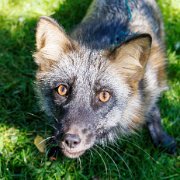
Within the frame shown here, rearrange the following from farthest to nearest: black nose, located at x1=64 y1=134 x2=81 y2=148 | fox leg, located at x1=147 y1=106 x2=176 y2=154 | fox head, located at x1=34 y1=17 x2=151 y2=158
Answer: fox leg, located at x1=147 y1=106 x2=176 y2=154, fox head, located at x1=34 y1=17 x2=151 y2=158, black nose, located at x1=64 y1=134 x2=81 y2=148

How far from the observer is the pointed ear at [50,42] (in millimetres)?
4348

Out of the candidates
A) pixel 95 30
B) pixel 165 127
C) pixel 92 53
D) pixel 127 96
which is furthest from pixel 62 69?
pixel 165 127

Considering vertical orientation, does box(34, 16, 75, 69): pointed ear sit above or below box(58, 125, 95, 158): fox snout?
above

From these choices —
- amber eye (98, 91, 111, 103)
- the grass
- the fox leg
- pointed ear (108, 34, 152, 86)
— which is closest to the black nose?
amber eye (98, 91, 111, 103)

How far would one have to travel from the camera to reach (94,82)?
13.9 ft

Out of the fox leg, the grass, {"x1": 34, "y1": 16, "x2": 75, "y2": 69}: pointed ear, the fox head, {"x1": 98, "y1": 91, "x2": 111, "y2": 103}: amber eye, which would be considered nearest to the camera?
the fox head

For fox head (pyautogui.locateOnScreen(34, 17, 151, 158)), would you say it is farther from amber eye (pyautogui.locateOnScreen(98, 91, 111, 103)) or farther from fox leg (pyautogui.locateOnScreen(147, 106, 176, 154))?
fox leg (pyautogui.locateOnScreen(147, 106, 176, 154))

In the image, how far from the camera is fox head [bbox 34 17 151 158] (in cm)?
410

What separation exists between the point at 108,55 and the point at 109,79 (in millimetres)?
259

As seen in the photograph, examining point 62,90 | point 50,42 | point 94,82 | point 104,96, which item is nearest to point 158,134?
point 104,96

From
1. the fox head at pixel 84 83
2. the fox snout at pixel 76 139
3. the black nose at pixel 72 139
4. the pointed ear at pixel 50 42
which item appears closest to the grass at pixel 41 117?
the fox head at pixel 84 83

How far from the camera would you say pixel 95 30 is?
527 centimetres

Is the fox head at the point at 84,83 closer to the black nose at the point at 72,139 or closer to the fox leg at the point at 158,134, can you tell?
the black nose at the point at 72,139

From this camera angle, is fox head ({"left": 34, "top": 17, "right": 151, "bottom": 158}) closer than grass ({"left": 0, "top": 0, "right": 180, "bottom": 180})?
Yes
